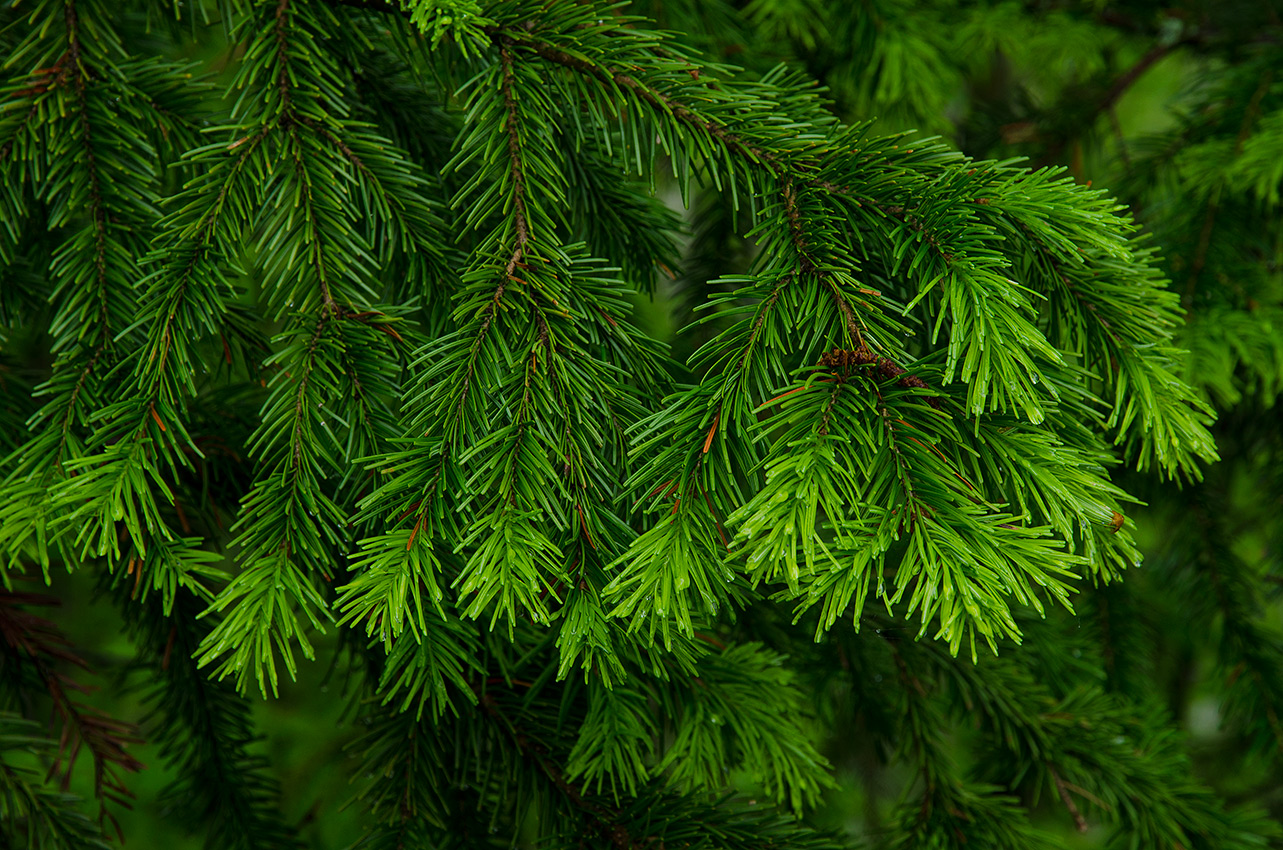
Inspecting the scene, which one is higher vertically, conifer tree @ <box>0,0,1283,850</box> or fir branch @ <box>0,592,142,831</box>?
conifer tree @ <box>0,0,1283,850</box>

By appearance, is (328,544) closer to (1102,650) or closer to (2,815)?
(2,815)

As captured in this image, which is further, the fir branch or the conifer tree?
the fir branch

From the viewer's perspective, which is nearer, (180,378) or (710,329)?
(180,378)

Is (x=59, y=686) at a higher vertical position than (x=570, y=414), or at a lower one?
lower

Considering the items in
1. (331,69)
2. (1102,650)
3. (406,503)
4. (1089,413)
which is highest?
(331,69)

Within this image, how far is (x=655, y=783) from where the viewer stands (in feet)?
3.73

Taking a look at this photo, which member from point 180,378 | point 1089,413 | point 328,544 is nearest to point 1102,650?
point 1089,413

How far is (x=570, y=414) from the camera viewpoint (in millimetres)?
814

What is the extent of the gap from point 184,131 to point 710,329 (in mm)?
1115

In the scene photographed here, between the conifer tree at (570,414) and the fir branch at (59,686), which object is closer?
the conifer tree at (570,414)

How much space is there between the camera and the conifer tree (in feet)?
2.43

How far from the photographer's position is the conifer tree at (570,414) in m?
0.74

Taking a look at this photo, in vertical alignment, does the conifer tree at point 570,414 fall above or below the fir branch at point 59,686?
above

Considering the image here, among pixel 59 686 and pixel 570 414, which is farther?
pixel 59 686
